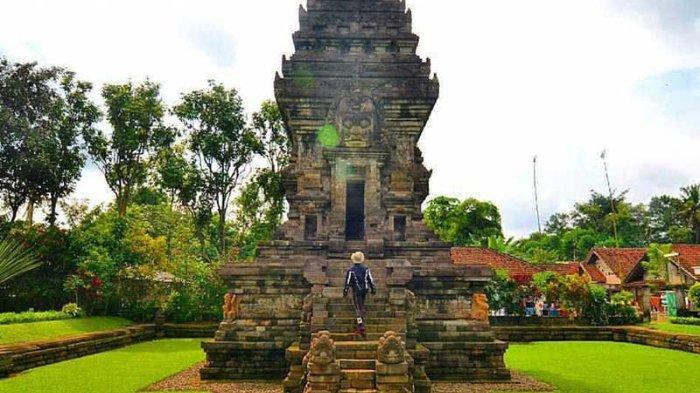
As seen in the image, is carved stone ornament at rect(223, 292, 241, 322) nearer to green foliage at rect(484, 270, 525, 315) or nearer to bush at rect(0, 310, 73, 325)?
bush at rect(0, 310, 73, 325)

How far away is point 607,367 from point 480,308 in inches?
168

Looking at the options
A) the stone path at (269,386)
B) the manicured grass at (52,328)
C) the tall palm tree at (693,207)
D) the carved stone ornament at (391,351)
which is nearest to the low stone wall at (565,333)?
the stone path at (269,386)

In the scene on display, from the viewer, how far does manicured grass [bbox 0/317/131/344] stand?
55.7 ft

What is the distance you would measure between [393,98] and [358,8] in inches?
134

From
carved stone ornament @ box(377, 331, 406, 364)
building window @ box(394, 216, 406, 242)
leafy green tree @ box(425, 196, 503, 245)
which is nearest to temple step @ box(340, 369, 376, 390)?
carved stone ornament @ box(377, 331, 406, 364)

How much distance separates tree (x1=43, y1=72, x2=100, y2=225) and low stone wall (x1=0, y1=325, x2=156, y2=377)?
10.9 meters

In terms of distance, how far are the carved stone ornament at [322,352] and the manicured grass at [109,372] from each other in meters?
4.64

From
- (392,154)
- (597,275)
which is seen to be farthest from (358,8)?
(597,275)

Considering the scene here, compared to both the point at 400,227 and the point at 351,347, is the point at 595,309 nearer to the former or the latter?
the point at 400,227

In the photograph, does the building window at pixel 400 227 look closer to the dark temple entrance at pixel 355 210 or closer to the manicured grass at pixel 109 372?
the dark temple entrance at pixel 355 210

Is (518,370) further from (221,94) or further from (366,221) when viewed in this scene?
(221,94)

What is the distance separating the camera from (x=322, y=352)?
8758 millimetres

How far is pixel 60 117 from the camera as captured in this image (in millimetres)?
28531

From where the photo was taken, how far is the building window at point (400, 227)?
15391 mm
